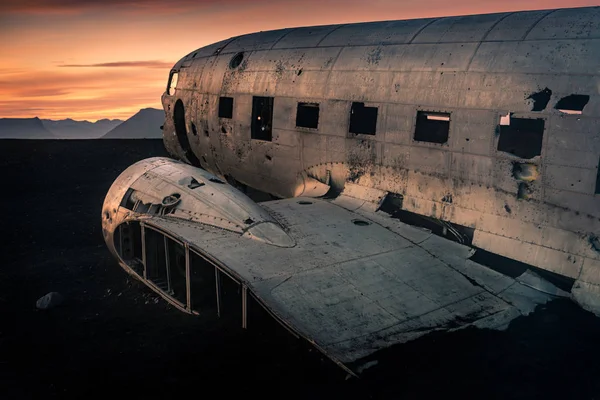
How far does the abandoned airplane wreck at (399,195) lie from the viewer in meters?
8.35

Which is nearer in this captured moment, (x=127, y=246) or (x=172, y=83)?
(x=127, y=246)

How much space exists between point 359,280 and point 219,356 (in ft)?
10.2

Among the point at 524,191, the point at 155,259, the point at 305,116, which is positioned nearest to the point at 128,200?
the point at 155,259

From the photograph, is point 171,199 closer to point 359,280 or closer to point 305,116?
point 305,116

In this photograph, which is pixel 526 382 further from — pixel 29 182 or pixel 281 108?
pixel 29 182

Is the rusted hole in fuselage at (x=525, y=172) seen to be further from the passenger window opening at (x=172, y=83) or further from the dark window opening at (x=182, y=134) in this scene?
the passenger window opening at (x=172, y=83)

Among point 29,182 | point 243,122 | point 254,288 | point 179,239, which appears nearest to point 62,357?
point 179,239

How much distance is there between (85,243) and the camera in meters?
16.8

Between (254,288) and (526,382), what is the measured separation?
4627 mm

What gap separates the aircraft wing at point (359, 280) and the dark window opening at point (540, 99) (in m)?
3.08

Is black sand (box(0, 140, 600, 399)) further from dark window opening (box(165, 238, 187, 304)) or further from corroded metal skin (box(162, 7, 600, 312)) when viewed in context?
corroded metal skin (box(162, 7, 600, 312))

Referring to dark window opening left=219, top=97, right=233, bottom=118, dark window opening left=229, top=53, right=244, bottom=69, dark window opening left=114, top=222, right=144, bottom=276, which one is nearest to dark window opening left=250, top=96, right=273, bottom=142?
dark window opening left=219, top=97, right=233, bottom=118

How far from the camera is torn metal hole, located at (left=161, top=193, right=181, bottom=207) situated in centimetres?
1116

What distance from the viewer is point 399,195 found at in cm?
1179
